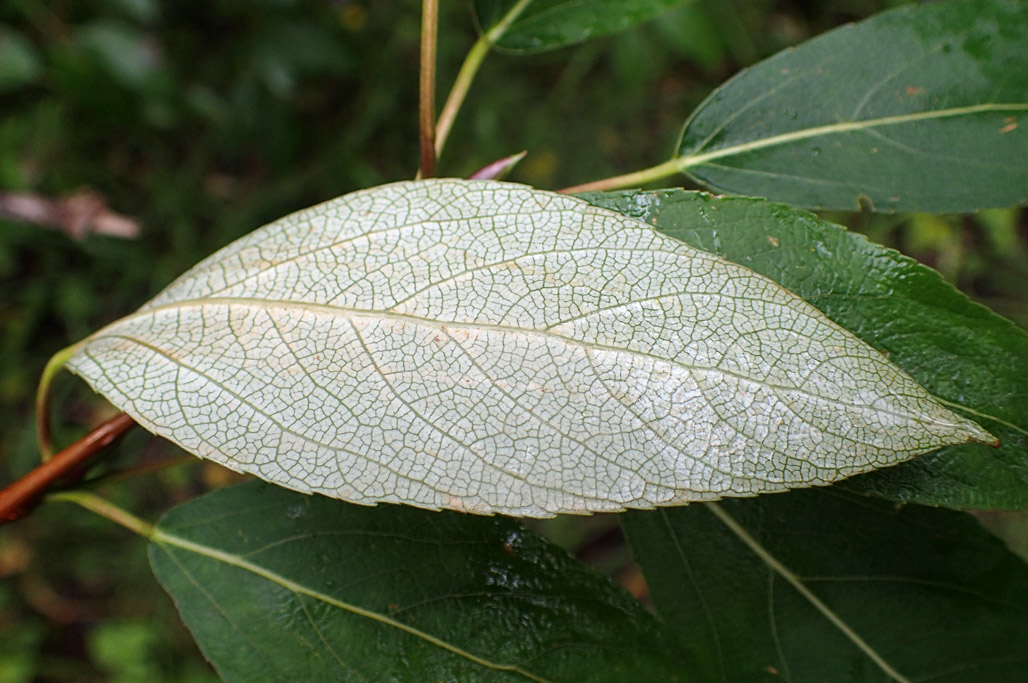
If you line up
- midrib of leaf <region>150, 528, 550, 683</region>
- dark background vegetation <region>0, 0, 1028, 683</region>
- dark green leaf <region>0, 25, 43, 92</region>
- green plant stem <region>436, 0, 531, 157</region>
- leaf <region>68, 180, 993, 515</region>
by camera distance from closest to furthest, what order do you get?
leaf <region>68, 180, 993, 515</region>
midrib of leaf <region>150, 528, 550, 683</region>
green plant stem <region>436, 0, 531, 157</region>
dark green leaf <region>0, 25, 43, 92</region>
dark background vegetation <region>0, 0, 1028, 683</region>

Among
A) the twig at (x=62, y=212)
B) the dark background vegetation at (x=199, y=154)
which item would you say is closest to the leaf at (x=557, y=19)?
the dark background vegetation at (x=199, y=154)

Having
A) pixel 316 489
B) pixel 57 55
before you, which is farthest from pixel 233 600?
pixel 57 55

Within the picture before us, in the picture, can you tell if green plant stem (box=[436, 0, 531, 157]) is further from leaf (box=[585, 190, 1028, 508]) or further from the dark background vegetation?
the dark background vegetation

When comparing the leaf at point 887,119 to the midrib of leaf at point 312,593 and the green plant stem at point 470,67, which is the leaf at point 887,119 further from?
the midrib of leaf at point 312,593

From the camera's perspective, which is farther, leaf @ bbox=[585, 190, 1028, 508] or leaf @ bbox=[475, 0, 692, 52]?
leaf @ bbox=[475, 0, 692, 52]

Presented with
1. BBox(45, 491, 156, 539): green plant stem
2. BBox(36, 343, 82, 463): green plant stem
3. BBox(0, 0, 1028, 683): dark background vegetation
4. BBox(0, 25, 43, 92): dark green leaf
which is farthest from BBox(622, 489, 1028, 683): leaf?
BBox(0, 25, 43, 92): dark green leaf

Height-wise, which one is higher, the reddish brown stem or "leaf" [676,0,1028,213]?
"leaf" [676,0,1028,213]

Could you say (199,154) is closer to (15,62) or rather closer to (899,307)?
(15,62)
